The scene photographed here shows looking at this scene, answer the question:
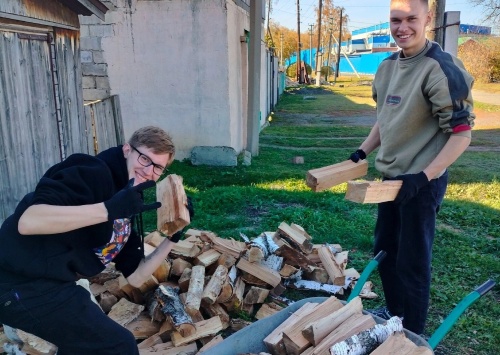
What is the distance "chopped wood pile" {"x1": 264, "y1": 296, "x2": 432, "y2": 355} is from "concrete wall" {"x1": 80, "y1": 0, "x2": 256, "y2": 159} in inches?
252

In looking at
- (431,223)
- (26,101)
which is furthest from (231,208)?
(431,223)

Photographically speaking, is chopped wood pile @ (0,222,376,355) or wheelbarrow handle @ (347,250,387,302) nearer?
wheelbarrow handle @ (347,250,387,302)

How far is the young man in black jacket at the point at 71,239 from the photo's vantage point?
1.96m

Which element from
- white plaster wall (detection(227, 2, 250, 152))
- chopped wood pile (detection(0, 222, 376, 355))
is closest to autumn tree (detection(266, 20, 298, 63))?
white plaster wall (detection(227, 2, 250, 152))

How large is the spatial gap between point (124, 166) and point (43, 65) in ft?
11.1

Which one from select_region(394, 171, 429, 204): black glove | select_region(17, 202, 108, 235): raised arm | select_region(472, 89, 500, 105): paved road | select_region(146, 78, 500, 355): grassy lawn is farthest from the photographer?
select_region(472, 89, 500, 105): paved road

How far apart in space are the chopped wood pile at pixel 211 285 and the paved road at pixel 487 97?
1931cm

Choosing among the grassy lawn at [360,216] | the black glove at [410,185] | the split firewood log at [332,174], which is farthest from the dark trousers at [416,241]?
the grassy lawn at [360,216]

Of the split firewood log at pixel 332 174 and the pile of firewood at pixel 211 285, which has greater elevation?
the split firewood log at pixel 332 174

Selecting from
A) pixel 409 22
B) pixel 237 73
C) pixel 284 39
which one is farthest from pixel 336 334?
pixel 284 39

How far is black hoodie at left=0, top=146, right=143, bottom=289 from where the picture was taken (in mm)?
2006

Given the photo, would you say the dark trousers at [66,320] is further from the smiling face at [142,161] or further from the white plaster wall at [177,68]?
the white plaster wall at [177,68]

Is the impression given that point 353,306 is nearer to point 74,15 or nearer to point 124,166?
point 124,166

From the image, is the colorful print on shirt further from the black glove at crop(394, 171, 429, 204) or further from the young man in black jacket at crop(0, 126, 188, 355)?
the black glove at crop(394, 171, 429, 204)
